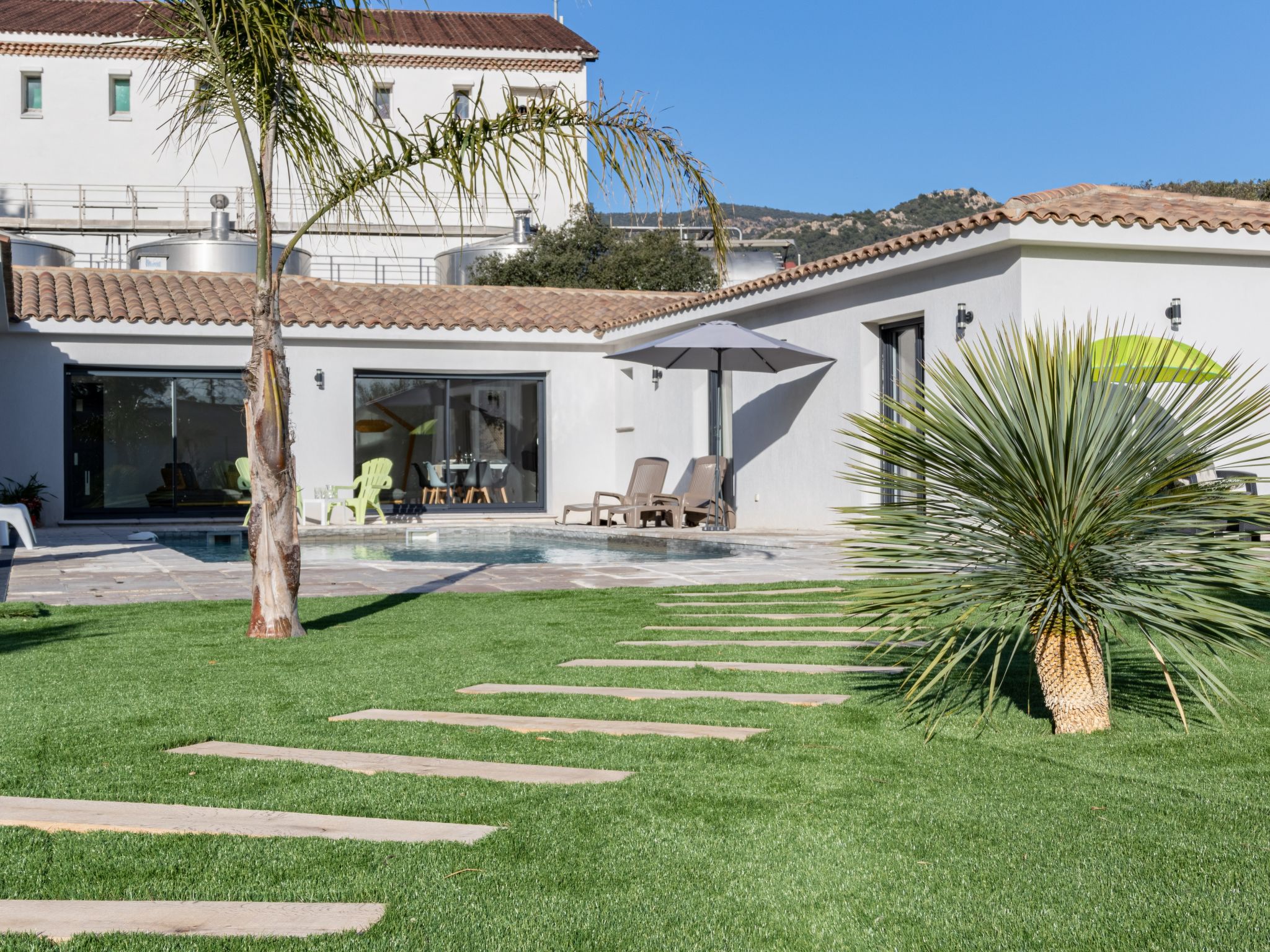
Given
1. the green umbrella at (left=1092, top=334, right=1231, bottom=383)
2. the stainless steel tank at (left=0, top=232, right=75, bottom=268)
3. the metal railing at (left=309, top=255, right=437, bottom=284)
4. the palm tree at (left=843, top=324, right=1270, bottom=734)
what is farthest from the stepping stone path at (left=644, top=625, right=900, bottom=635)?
the metal railing at (left=309, top=255, right=437, bottom=284)

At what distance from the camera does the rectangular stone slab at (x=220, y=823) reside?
313 centimetres

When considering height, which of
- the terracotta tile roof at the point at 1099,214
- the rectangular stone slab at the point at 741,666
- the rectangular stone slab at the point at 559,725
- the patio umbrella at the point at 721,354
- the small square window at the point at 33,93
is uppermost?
the small square window at the point at 33,93

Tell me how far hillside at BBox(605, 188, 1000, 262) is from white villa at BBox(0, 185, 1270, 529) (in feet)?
110

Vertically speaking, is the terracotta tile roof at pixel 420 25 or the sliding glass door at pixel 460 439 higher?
the terracotta tile roof at pixel 420 25

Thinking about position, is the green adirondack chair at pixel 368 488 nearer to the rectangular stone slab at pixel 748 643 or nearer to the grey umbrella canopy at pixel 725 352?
the grey umbrella canopy at pixel 725 352

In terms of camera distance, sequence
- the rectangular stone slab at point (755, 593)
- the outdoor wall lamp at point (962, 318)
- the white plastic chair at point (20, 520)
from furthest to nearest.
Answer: the white plastic chair at point (20, 520), the outdoor wall lamp at point (962, 318), the rectangular stone slab at point (755, 593)

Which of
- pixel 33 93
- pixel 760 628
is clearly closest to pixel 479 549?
pixel 760 628

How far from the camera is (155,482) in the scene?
64.8ft

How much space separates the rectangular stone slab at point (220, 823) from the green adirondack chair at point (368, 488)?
1461 centimetres

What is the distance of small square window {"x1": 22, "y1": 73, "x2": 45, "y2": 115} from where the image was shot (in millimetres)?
38312

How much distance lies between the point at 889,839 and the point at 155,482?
736 inches

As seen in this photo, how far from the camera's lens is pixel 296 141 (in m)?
7.05

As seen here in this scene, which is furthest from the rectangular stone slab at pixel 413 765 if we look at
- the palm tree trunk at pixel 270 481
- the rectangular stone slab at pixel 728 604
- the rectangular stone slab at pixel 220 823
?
the rectangular stone slab at pixel 728 604

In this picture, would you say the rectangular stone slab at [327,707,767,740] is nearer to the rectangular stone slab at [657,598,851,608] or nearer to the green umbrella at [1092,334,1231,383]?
the green umbrella at [1092,334,1231,383]
